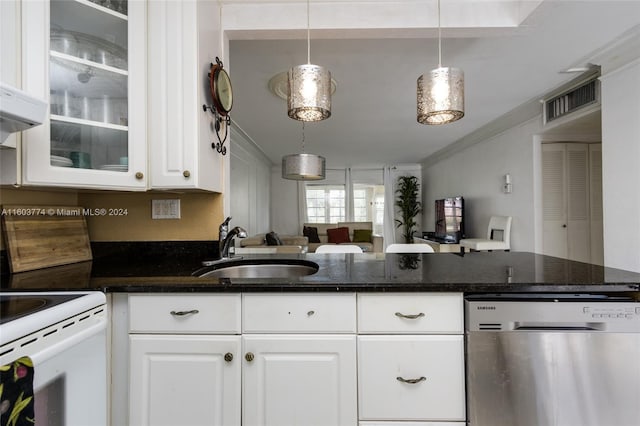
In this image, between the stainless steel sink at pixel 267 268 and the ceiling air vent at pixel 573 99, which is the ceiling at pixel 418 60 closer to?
the ceiling air vent at pixel 573 99

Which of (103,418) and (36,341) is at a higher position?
(36,341)

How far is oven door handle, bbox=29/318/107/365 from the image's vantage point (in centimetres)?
74

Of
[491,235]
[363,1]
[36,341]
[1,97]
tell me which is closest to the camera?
[36,341]

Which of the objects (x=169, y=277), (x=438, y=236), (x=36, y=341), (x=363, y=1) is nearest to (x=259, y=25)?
(x=363, y=1)

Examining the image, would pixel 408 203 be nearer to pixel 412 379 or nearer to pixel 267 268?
pixel 267 268

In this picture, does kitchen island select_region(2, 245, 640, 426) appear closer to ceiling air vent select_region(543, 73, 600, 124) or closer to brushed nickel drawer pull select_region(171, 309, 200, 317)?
brushed nickel drawer pull select_region(171, 309, 200, 317)

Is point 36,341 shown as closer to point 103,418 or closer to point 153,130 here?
point 103,418

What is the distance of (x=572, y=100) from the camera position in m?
2.98

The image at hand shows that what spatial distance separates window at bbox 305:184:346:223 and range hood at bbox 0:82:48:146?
684cm

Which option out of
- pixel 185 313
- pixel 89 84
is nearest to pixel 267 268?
pixel 185 313

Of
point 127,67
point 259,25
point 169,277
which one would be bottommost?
point 169,277

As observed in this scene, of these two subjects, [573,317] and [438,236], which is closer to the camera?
[573,317]

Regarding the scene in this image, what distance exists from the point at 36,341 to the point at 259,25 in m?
1.92

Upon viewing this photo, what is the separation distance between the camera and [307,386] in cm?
105
